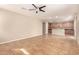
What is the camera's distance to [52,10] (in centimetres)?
255

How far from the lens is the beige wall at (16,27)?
254cm

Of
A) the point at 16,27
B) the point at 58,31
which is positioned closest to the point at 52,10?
the point at 58,31

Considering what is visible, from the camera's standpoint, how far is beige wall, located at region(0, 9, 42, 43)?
8.34 ft

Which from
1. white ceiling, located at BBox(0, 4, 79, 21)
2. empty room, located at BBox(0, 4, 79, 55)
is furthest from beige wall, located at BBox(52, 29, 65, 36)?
white ceiling, located at BBox(0, 4, 79, 21)

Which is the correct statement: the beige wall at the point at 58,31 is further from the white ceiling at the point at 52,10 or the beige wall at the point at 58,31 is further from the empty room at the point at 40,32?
the white ceiling at the point at 52,10

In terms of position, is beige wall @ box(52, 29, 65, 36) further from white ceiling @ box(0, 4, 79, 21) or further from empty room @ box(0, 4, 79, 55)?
white ceiling @ box(0, 4, 79, 21)

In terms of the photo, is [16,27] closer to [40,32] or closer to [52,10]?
[40,32]

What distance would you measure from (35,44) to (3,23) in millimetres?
893

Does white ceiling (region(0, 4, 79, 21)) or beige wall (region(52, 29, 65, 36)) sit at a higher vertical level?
white ceiling (region(0, 4, 79, 21))

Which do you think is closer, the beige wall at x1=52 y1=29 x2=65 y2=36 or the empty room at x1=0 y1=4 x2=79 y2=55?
the empty room at x1=0 y1=4 x2=79 y2=55

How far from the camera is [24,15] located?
2656mm

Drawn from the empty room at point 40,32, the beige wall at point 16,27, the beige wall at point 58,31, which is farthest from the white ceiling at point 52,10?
the beige wall at point 58,31

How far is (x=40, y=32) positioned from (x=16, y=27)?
2.10 ft
